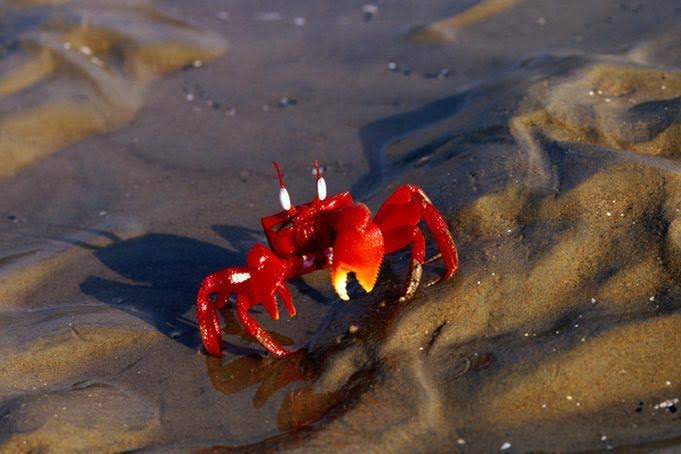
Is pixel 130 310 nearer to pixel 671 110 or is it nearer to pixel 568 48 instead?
pixel 671 110

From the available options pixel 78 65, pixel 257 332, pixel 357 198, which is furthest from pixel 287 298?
pixel 78 65

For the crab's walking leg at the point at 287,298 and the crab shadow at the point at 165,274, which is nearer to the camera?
the crab's walking leg at the point at 287,298

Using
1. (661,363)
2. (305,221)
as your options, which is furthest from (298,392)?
(661,363)

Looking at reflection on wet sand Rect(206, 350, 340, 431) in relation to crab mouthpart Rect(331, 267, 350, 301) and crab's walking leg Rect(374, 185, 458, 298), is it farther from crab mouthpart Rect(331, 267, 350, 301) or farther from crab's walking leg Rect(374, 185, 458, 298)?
crab's walking leg Rect(374, 185, 458, 298)

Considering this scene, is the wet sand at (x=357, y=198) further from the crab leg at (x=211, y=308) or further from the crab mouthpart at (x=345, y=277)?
the crab mouthpart at (x=345, y=277)

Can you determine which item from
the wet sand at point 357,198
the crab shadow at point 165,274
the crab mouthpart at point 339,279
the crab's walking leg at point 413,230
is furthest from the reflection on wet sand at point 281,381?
the crab's walking leg at point 413,230

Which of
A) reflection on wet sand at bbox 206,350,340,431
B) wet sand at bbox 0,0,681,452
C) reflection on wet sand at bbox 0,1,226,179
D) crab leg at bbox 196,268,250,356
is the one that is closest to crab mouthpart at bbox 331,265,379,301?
wet sand at bbox 0,0,681,452
